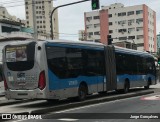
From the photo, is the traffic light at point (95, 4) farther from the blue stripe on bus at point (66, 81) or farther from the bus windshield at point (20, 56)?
the bus windshield at point (20, 56)

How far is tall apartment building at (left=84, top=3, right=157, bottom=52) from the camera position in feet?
439

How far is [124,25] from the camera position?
137250 millimetres

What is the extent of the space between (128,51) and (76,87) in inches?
356

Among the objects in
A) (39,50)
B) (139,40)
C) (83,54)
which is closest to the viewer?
(39,50)

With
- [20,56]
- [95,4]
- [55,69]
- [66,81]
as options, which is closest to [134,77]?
[95,4]

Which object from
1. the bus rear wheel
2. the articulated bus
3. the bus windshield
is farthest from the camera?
the bus rear wheel

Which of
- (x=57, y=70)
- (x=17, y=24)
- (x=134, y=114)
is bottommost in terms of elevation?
(x=134, y=114)

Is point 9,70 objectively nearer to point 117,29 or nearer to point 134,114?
point 134,114

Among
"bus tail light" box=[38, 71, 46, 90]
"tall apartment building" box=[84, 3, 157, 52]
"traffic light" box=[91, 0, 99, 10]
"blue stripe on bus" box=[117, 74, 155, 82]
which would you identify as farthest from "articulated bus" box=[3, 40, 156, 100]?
"tall apartment building" box=[84, 3, 157, 52]

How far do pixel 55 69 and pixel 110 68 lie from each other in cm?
692

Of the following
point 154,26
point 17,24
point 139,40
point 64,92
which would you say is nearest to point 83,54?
point 64,92

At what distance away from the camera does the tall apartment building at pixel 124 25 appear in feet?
439

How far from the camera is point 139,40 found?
13375 centimetres

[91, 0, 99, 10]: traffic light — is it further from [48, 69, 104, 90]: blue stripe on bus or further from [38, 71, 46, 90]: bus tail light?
[38, 71, 46, 90]: bus tail light
